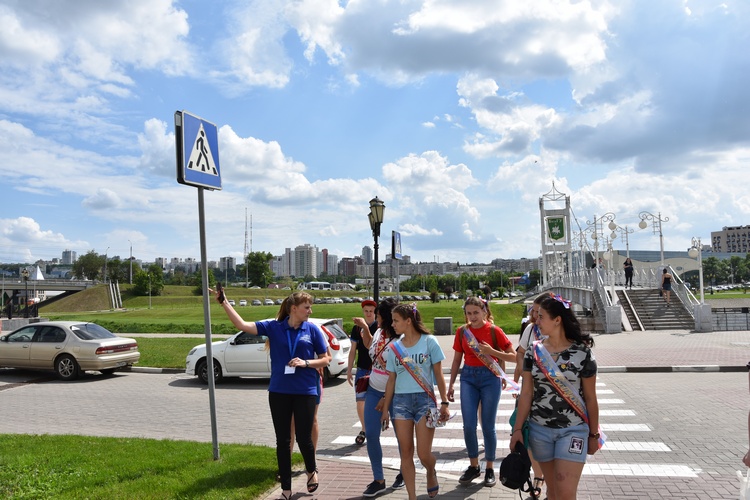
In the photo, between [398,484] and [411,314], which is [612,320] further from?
[411,314]

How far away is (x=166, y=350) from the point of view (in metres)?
19.5

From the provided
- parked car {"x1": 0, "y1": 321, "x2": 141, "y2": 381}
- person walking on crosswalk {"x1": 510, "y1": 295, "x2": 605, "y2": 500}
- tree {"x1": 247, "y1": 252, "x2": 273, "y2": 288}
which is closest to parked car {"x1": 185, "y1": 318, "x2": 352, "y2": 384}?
parked car {"x1": 0, "y1": 321, "x2": 141, "y2": 381}

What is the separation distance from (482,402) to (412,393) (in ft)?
4.18

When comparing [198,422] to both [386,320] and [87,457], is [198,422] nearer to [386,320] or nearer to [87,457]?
[87,457]

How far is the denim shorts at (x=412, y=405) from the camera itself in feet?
16.2

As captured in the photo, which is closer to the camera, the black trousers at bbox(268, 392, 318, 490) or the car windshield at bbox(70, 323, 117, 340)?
the black trousers at bbox(268, 392, 318, 490)

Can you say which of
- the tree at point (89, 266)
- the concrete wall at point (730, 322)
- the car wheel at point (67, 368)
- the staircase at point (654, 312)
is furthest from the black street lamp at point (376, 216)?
the tree at point (89, 266)

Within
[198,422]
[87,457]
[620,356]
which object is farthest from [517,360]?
[620,356]

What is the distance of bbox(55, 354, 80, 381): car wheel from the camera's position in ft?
47.6

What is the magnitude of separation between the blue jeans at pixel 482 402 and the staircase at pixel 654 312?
23.1 metres

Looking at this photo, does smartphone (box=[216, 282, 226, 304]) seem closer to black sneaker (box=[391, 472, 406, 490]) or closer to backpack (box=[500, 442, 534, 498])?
black sneaker (box=[391, 472, 406, 490])

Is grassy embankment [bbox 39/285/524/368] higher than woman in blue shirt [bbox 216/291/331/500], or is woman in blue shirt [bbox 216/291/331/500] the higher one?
woman in blue shirt [bbox 216/291/331/500]

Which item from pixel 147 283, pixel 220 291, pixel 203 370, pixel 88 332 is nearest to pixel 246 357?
pixel 203 370

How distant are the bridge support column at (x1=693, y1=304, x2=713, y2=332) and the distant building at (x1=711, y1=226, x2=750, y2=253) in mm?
178977
